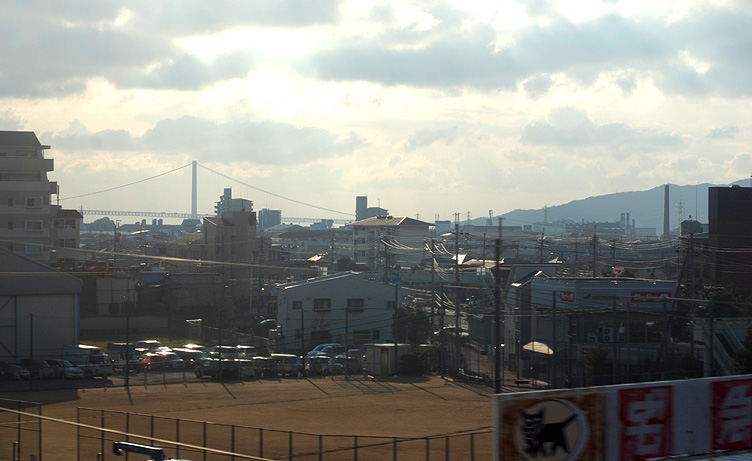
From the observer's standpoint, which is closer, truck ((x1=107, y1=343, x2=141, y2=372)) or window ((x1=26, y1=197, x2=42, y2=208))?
truck ((x1=107, y1=343, x2=141, y2=372))

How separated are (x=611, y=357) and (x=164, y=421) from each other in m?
9.91

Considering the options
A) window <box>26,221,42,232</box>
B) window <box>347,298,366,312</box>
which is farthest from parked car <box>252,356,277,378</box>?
window <box>26,221,42,232</box>


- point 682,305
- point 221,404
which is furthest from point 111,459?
point 682,305

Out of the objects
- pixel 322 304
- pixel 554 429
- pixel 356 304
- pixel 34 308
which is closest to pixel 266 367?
pixel 322 304

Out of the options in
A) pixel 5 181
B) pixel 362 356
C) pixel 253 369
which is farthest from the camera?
pixel 5 181

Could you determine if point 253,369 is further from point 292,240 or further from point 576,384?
point 292,240

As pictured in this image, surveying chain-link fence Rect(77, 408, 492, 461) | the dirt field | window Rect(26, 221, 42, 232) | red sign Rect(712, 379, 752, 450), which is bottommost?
the dirt field

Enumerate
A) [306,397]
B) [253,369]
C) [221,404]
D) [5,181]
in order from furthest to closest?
1. [5,181]
2. [253,369]
3. [306,397]
4. [221,404]

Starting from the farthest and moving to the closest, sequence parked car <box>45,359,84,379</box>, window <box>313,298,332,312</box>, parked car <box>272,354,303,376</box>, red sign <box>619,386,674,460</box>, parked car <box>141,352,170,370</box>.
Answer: window <box>313,298,332,312</box> < parked car <box>272,354,303,376</box> < parked car <box>141,352,170,370</box> < parked car <box>45,359,84,379</box> < red sign <box>619,386,674,460</box>

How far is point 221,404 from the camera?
14.9 meters

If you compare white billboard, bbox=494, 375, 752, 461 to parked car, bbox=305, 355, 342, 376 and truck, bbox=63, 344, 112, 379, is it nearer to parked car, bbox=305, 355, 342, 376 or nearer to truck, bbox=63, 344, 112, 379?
parked car, bbox=305, 355, 342, 376

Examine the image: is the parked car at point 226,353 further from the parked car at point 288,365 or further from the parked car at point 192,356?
the parked car at point 288,365

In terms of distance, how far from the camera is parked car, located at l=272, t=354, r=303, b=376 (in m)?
18.7

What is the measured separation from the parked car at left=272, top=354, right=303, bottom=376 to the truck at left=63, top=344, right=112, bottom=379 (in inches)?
164
